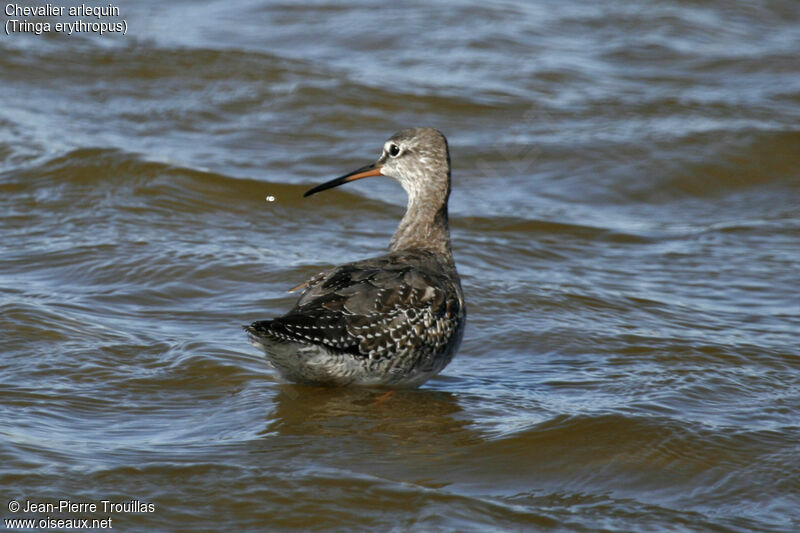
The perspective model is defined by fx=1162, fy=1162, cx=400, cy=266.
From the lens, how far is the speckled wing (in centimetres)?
664

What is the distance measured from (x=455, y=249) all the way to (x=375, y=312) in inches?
136

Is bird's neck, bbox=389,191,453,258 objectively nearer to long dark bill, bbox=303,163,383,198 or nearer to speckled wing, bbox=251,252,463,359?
long dark bill, bbox=303,163,383,198

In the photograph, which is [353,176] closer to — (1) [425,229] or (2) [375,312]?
(1) [425,229]

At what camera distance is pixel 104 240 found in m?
9.73

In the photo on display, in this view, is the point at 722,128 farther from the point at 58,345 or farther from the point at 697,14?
the point at 58,345

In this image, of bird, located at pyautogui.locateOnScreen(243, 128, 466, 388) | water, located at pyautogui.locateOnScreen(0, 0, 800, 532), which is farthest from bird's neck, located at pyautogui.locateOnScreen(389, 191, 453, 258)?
water, located at pyautogui.locateOnScreen(0, 0, 800, 532)

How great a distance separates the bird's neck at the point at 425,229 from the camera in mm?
8156

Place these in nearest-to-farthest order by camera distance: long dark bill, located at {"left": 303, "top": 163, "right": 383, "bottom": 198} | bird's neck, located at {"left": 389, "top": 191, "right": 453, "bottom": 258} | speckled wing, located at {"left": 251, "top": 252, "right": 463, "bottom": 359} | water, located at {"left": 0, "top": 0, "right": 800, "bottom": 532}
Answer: water, located at {"left": 0, "top": 0, "right": 800, "bottom": 532} → speckled wing, located at {"left": 251, "top": 252, "right": 463, "bottom": 359} → bird's neck, located at {"left": 389, "top": 191, "right": 453, "bottom": 258} → long dark bill, located at {"left": 303, "top": 163, "right": 383, "bottom": 198}

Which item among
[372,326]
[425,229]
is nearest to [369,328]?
[372,326]

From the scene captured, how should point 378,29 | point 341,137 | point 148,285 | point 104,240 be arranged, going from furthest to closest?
point 378,29 < point 341,137 < point 104,240 < point 148,285

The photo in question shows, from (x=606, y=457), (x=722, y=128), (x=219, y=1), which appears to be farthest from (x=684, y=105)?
(x=606, y=457)

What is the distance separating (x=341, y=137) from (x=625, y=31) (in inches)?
215

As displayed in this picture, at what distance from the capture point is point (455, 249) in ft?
33.8

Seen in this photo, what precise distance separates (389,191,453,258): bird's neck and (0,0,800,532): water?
81 cm
